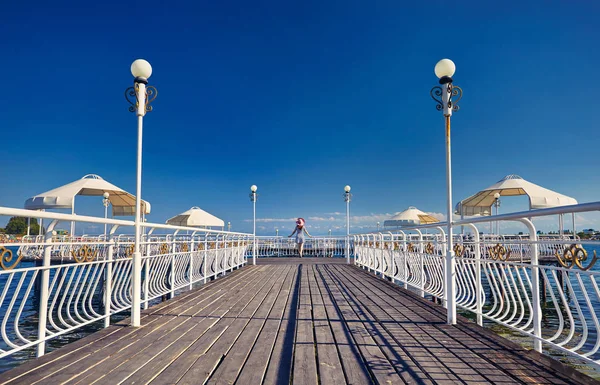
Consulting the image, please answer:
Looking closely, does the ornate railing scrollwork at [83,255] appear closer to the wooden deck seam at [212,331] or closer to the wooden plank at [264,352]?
the wooden deck seam at [212,331]

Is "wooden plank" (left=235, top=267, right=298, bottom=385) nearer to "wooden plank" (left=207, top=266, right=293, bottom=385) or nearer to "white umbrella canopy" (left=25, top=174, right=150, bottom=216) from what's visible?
"wooden plank" (left=207, top=266, right=293, bottom=385)

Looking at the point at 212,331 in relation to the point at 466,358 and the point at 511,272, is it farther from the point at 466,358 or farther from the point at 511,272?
the point at 511,272

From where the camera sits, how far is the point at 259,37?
21.0 m

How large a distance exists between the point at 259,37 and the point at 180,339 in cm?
2113

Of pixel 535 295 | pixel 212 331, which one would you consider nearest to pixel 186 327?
pixel 212 331

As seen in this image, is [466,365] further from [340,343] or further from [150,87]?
[150,87]

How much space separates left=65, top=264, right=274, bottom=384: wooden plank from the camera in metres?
2.23

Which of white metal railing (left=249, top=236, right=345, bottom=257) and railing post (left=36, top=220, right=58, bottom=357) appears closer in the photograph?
railing post (left=36, top=220, right=58, bottom=357)

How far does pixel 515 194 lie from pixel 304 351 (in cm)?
1385

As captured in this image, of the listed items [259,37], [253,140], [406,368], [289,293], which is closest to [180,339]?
[406,368]

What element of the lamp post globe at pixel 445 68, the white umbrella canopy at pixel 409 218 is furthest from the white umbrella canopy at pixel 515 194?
the lamp post globe at pixel 445 68

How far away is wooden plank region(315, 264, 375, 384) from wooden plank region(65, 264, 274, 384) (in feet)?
4.45

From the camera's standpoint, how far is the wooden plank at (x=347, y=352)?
2.21 metres

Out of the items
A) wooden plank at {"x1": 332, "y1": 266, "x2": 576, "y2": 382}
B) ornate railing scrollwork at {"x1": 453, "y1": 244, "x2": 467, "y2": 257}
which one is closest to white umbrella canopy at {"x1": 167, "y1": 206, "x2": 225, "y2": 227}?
ornate railing scrollwork at {"x1": 453, "y1": 244, "x2": 467, "y2": 257}
